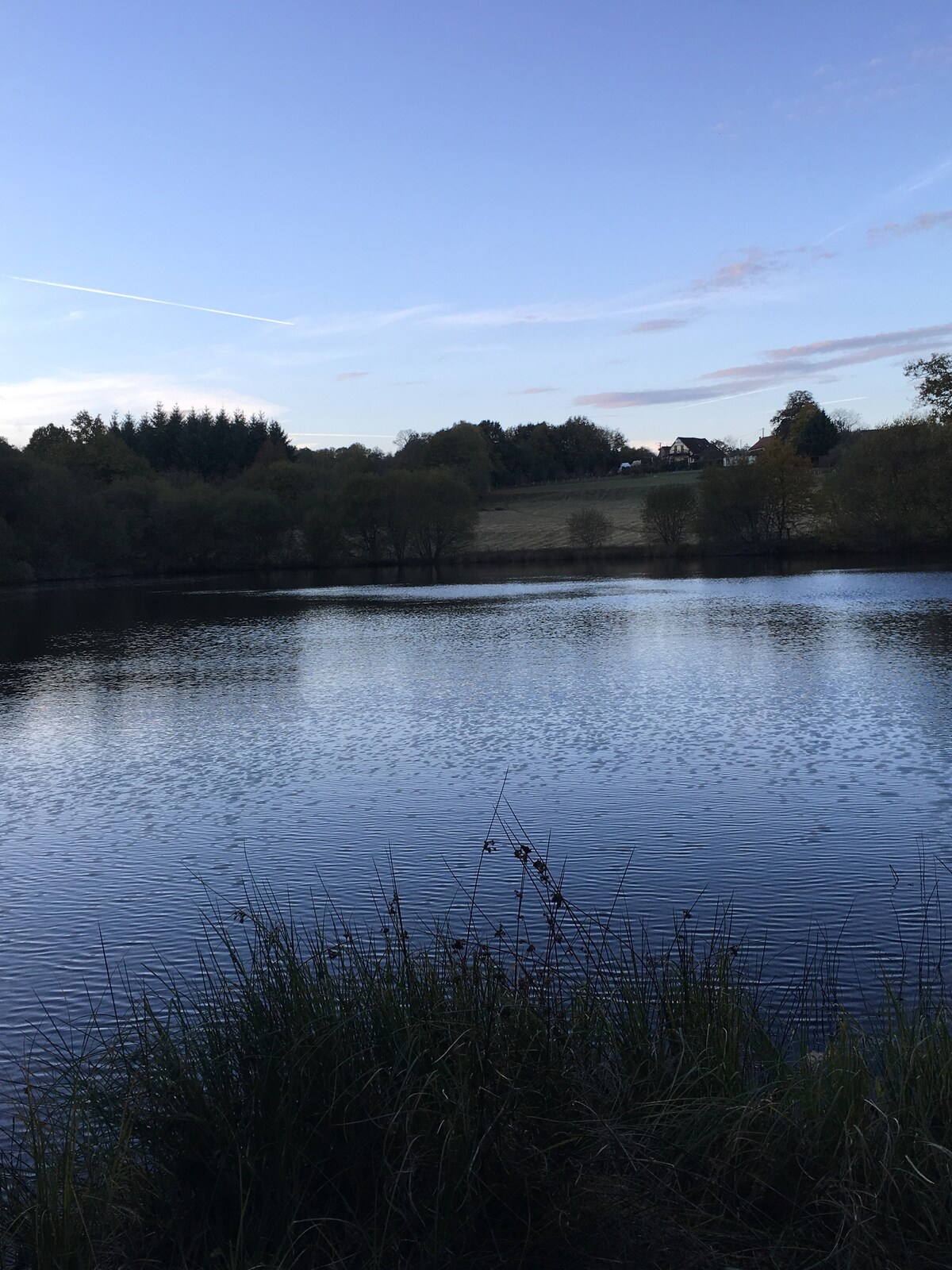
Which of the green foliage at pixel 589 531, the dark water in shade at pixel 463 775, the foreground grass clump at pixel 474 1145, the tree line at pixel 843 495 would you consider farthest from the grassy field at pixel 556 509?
the foreground grass clump at pixel 474 1145

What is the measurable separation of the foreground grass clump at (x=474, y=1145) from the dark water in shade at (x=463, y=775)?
8.75ft

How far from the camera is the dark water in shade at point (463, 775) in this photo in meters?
8.26

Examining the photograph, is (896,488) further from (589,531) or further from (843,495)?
(589,531)

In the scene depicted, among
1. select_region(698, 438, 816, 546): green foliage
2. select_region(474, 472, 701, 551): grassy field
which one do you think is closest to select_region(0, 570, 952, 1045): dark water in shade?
select_region(698, 438, 816, 546): green foliage

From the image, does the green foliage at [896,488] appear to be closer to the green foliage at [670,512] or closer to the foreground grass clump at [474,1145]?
the green foliage at [670,512]

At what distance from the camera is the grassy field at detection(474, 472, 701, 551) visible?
252ft

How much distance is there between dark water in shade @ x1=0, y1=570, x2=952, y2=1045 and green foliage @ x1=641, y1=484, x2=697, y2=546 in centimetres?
4163

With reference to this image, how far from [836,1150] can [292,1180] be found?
176 centimetres

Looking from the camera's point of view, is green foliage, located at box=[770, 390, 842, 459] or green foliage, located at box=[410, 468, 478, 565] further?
green foliage, located at box=[770, 390, 842, 459]

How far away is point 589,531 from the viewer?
71062mm

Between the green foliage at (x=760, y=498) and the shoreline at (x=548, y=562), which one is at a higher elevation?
the green foliage at (x=760, y=498)

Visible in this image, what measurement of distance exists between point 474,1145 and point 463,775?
28.9 feet

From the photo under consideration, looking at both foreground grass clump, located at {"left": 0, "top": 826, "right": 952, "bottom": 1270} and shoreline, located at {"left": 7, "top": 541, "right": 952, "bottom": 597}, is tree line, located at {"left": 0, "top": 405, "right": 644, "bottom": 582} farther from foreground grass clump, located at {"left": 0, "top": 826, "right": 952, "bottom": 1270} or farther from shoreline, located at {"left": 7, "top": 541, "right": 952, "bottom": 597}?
foreground grass clump, located at {"left": 0, "top": 826, "right": 952, "bottom": 1270}

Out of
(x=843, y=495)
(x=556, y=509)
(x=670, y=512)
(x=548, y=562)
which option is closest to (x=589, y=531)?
(x=548, y=562)
